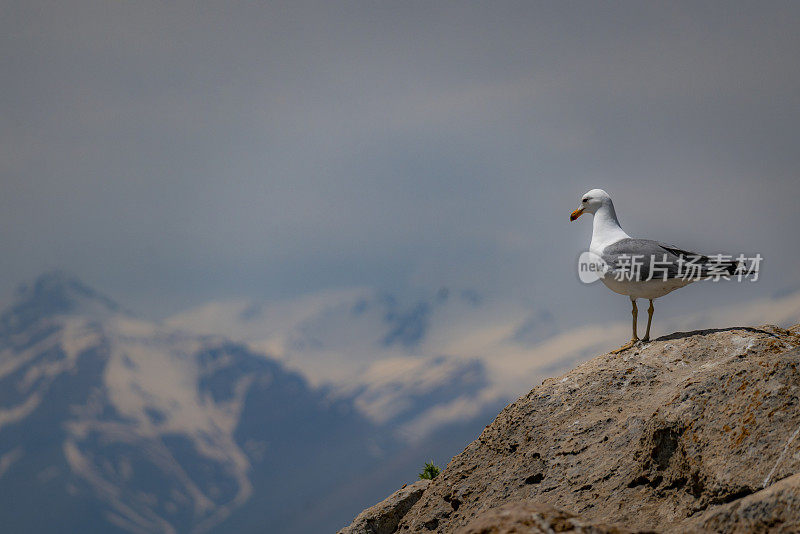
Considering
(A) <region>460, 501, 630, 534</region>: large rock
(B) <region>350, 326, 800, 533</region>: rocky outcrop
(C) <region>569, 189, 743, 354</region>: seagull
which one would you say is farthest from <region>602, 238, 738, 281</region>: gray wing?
(A) <region>460, 501, 630, 534</region>: large rock

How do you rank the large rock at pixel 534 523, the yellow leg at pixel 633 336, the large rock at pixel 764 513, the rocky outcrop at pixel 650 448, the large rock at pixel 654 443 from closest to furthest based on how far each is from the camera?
the large rock at pixel 534 523 → the large rock at pixel 764 513 → the rocky outcrop at pixel 650 448 → the large rock at pixel 654 443 → the yellow leg at pixel 633 336

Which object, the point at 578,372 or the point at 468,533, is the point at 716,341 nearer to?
the point at 578,372

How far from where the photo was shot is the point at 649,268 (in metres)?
15.5

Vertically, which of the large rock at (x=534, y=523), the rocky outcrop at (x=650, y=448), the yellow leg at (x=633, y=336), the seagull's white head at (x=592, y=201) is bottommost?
the large rock at (x=534, y=523)

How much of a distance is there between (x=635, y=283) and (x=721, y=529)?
901 cm

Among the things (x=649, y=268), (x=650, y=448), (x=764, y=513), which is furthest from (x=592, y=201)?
(x=764, y=513)

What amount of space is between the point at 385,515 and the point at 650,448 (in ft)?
24.0

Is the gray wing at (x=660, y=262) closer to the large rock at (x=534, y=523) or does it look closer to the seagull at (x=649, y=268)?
the seagull at (x=649, y=268)

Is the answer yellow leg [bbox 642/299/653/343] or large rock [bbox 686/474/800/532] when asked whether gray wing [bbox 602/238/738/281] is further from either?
large rock [bbox 686/474/800/532]

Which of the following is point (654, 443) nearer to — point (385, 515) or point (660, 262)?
point (660, 262)

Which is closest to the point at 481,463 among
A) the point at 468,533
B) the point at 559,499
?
the point at 559,499

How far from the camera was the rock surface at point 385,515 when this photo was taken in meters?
15.7

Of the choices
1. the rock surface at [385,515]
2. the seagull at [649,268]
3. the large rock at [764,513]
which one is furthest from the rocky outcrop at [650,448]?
the rock surface at [385,515]

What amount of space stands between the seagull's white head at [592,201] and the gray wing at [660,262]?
175cm
